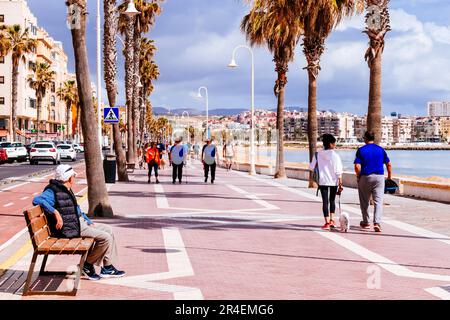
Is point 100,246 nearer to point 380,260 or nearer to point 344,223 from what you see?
point 380,260

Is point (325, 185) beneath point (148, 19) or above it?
beneath

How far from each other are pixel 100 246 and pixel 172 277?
0.90 m

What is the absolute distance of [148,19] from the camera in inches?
1986

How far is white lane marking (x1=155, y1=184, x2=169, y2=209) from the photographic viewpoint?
18156mm

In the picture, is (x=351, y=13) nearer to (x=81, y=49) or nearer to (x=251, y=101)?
(x=81, y=49)

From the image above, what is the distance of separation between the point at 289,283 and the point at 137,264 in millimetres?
2261

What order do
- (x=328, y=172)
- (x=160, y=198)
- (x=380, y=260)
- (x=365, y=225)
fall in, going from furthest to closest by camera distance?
(x=160, y=198) → (x=365, y=225) → (x=328, y=172) → (x=380, y=260)

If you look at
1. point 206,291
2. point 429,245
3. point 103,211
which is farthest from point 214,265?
point 103,211

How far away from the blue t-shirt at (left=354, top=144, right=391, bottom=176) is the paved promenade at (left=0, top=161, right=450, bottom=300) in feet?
3.73

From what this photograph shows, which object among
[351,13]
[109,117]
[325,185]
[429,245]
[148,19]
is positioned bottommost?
[429,245]

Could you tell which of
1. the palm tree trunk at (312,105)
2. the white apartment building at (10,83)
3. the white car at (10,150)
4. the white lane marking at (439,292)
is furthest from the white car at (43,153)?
the white lane marking at (439,292)

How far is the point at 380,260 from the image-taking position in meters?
9.70

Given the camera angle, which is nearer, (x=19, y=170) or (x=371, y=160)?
(x=371, y=160)

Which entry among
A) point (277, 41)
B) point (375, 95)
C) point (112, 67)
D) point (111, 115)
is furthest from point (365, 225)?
point (277, 41)
